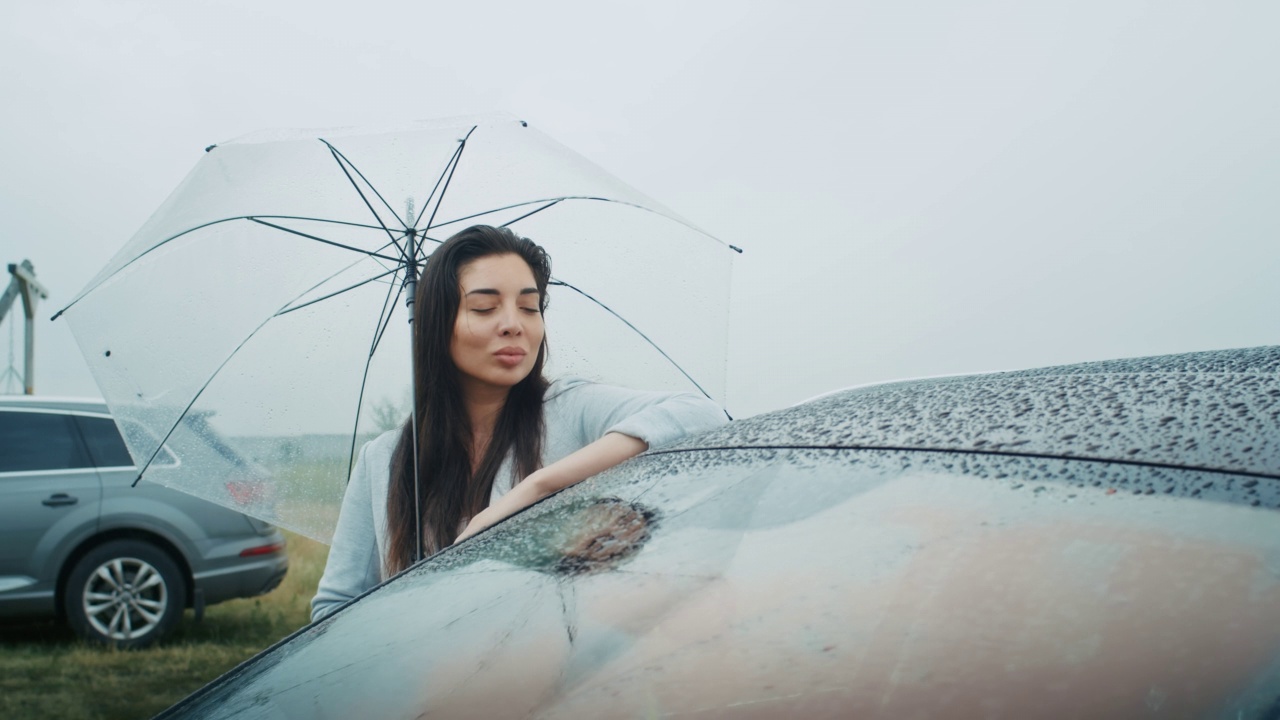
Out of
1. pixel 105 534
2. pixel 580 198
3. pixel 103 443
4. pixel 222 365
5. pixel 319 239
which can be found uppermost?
pixel 580 198

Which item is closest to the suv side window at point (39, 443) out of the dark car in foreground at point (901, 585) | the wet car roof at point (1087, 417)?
the dark car in foreground at point (901, 585)

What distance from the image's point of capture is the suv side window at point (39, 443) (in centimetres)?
526

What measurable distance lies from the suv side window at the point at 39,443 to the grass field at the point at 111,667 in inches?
35.0

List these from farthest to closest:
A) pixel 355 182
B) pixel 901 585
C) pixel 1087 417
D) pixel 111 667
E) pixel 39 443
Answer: pixel 39 443, pixel 111 667, pixel 355 182, pixel 1087 417, pixel 901 585

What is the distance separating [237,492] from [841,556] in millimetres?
1725

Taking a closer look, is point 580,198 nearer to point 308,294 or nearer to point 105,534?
point 308,294

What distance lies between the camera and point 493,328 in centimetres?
199

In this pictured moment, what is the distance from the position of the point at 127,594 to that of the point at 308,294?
407 cm

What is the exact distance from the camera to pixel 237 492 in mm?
2184

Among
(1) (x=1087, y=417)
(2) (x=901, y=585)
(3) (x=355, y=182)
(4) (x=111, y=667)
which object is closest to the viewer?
(2) (x=901, y=585)

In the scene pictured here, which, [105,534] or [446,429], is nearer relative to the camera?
[446,429]

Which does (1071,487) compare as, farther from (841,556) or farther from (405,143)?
(405,143)

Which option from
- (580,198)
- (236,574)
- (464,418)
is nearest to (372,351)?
(464,418)

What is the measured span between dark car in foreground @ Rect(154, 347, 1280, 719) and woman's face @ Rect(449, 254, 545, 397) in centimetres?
84
